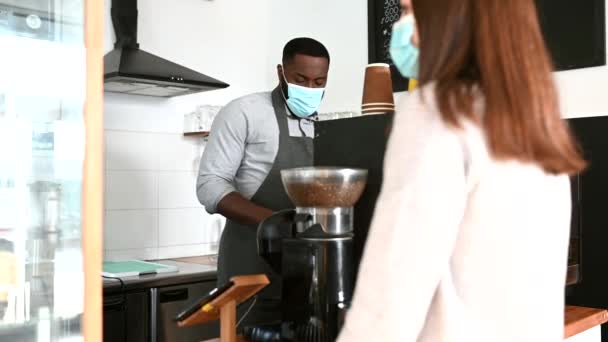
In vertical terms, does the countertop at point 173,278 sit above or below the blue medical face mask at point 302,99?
below

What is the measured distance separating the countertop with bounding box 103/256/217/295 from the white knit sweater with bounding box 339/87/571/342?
1773 millimetres

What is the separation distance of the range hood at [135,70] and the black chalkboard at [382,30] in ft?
2.45

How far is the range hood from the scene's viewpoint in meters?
2.69

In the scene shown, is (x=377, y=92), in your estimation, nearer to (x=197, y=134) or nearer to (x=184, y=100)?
(x=197, y=134)

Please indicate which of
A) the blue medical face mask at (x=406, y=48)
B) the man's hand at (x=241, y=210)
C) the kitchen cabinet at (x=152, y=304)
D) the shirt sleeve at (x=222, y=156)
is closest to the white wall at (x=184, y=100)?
the kitchen cabinet at (x=152, y=304)

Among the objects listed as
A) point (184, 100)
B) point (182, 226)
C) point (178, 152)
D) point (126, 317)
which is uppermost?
point (184, 100)

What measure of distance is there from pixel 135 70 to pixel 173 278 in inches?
32.5

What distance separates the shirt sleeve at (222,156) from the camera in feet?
6.63

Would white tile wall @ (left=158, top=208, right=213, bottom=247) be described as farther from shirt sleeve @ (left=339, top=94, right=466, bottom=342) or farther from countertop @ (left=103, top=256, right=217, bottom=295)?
shirt sleeve @ (left=339, top=94, right=466, bottom=342)

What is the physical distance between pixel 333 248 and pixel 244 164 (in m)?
0.89

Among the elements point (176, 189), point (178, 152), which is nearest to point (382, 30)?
point (178, 152)

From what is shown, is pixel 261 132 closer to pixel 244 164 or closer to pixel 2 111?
pixel 244 164

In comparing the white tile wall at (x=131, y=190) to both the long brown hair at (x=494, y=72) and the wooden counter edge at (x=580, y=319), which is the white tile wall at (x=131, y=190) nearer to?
the wooden counter edge at (x=580, y=319)

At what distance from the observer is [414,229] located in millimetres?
850
